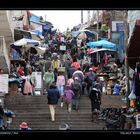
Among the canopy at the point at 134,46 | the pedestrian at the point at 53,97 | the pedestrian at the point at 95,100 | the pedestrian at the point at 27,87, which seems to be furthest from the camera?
the pedestrian at the point at 27,87

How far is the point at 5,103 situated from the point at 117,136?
42.6 feet

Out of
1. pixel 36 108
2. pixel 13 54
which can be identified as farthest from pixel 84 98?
pixel 13 54

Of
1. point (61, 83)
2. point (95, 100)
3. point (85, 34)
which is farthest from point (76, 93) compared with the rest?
point (85, 34)

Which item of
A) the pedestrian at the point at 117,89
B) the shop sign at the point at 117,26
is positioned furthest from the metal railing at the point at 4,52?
the shop sign at the point at 117,26

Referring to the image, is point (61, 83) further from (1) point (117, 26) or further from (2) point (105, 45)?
(1) point (117, 26)

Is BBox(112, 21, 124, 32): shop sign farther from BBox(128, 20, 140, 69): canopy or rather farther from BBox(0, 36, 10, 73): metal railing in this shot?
BBox(128, 20, 140, 69): canopy

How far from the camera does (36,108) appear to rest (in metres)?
16.4

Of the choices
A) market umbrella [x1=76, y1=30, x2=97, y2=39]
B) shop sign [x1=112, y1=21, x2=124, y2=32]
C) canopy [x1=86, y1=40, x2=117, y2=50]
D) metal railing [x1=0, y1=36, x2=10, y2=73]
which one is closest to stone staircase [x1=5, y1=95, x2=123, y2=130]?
metal railing [x1=0, y1=36, x2=10, y2=73]

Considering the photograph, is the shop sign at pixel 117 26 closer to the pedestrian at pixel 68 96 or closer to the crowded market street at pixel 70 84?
the crowded market street at pixel 70 84

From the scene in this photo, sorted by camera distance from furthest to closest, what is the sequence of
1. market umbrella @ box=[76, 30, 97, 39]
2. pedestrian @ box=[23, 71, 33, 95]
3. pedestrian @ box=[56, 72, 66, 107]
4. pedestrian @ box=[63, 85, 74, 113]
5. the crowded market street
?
market umbrella @ box=[76, 30, 97, 39] → pedestrian @ box=[23, 71, 33, 95] → pedestrian @ box=[56, 72, 66, 107] → pedestrian @ box=[63, 85, 74, 113] → the crowded market street

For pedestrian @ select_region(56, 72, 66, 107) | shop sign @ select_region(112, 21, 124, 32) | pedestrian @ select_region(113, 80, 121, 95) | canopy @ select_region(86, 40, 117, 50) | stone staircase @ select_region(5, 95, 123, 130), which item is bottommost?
stone staircase @ select_region(5, 95, 123, 130)

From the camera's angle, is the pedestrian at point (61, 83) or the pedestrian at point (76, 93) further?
the pedestrian at point (61, 83)
